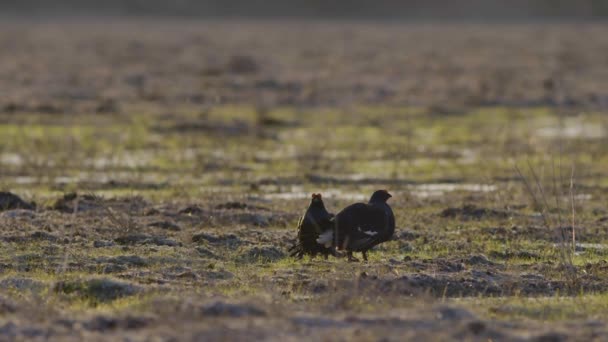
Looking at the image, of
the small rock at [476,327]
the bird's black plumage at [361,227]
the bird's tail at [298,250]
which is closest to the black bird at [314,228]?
the bird's tail at [298,250]

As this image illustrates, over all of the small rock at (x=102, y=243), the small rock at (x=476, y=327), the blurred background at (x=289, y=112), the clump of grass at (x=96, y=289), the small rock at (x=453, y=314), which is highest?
the blurred background at (x=289, y=112)

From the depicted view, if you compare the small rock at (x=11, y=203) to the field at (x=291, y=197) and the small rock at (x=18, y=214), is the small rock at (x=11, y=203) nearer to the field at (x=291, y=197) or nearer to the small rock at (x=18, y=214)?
the field at (x=291, y=197)

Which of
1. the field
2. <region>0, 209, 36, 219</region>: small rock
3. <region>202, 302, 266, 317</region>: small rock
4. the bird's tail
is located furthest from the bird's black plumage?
<region>0, 209, 36, 219</region>: small rock

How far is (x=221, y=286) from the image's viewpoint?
12.2 m

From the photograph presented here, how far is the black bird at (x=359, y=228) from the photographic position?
1320 cm

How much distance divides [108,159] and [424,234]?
10.2 m

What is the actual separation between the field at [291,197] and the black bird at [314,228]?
9.4 inches

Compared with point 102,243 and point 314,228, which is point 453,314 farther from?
point 102,243

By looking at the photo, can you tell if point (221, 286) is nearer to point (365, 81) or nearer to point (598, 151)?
point (598, 151)

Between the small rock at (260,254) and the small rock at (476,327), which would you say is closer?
the small rock at (476,327)

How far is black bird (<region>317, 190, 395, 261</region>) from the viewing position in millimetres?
13203

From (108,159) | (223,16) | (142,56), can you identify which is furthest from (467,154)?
(223,16)

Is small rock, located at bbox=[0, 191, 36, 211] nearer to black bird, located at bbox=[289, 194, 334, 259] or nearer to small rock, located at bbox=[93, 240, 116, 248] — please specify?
small rock, located at bbox=[93, 240, 116, 248]

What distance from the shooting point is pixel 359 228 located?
1320 centimetres
